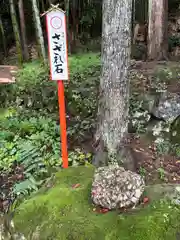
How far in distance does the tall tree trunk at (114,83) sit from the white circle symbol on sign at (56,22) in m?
0.70

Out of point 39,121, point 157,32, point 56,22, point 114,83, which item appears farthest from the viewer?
point 157,32

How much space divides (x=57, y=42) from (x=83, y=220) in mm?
2074

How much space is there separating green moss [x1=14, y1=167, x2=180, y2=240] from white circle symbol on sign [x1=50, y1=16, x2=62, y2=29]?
191cm

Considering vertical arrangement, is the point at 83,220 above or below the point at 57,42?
below

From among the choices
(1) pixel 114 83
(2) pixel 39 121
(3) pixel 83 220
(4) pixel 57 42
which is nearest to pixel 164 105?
(1) pixel 114 83

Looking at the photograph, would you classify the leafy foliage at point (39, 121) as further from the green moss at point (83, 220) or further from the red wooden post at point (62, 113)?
the green moss at point (83, 220)

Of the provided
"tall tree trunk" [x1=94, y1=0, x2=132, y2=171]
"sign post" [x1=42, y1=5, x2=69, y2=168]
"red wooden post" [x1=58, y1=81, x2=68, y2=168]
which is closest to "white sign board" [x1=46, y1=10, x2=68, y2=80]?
"sign post" [x1=42, y1=5, x2=69, y2=168]

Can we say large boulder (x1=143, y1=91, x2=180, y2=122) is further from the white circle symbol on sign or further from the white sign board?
the white circle symbol on sign

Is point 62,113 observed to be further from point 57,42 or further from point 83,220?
point 83,220

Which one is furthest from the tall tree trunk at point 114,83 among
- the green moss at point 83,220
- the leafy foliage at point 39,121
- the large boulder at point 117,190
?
the large boulder at point 117,190

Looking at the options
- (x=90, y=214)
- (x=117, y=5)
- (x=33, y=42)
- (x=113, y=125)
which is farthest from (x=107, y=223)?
(x=33, y=42)

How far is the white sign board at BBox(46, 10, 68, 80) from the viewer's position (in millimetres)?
3275

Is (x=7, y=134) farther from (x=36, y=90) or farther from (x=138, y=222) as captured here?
(x=138, y=222)

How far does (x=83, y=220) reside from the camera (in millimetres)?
2480
